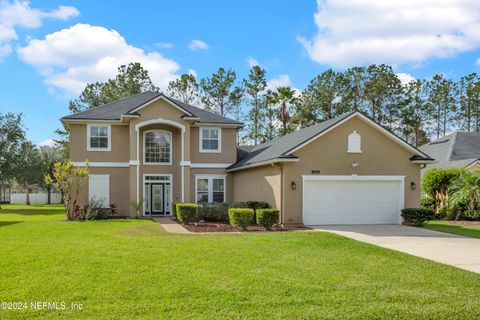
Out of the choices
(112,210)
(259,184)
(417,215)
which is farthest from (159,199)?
(417,215)

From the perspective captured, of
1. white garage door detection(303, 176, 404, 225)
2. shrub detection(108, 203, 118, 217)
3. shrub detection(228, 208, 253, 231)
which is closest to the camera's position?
shrub detection(228, 208, 253, 231)

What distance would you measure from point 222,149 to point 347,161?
881cm

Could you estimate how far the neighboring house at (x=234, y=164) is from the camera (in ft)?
Answer: 61.7

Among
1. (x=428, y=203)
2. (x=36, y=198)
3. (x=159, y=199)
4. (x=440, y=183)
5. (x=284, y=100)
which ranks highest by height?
(x=284, y=100)

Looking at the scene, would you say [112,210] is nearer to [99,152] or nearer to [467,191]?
[99,152]

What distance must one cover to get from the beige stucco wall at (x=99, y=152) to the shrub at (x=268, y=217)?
10816mm

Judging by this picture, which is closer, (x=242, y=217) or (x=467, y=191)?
(x=242, y=217)

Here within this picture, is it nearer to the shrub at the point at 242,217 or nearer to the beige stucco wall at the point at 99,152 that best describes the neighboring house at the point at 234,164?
the beige stucco wall at the point at 99,152

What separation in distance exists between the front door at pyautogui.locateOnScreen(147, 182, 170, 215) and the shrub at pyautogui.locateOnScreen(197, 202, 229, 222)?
168 inches

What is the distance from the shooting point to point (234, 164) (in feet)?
83.4

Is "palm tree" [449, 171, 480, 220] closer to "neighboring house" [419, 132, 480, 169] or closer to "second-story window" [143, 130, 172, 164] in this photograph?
"neighboring house" [419, 132, 480, 169]

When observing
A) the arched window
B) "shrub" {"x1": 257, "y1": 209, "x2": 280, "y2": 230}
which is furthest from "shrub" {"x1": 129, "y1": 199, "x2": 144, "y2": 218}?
the arched window

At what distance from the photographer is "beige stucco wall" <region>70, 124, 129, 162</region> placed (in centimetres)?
2395

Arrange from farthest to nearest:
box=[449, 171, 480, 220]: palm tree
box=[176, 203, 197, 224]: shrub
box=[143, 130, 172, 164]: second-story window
→ box=[143, 130, 172, 164]: second-story window, box=[449, 171, 480, 220]: palm tree, box=[176, 203, 197, 224]: shrub
